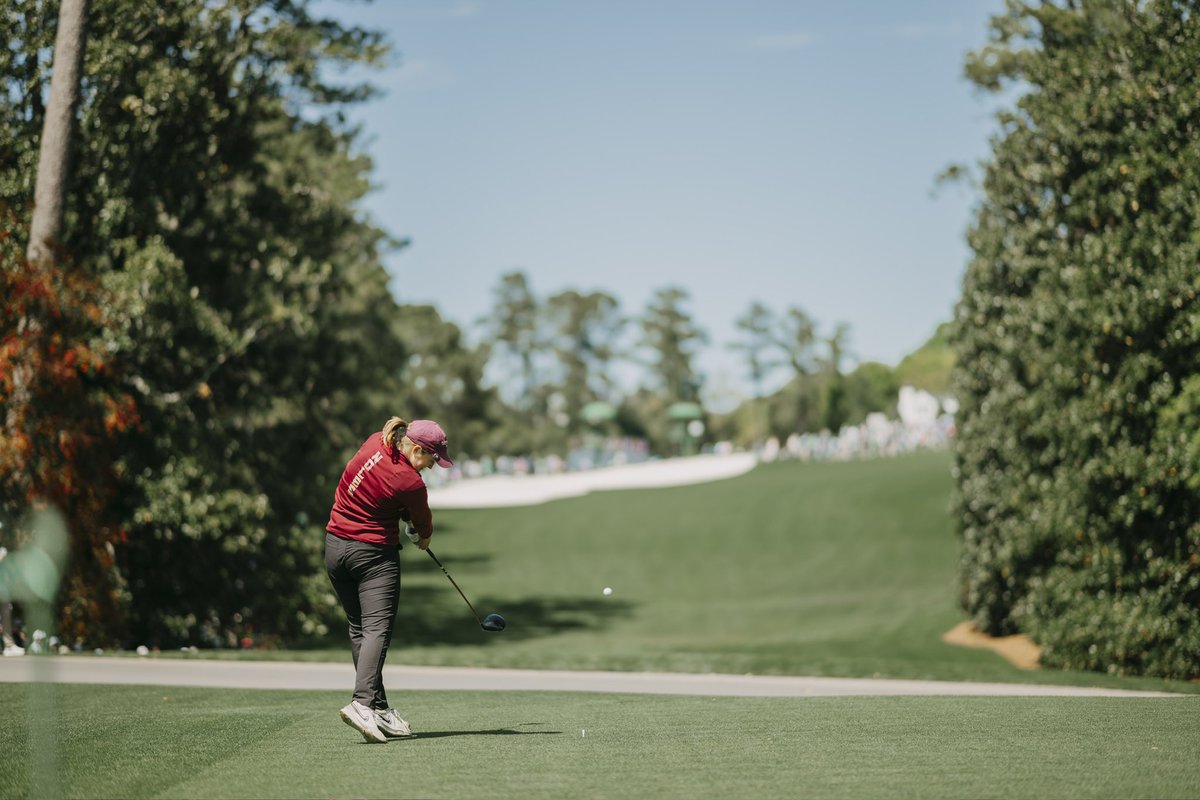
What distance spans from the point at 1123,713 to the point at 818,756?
3.24 m

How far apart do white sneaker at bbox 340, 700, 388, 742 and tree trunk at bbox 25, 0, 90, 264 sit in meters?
9.96

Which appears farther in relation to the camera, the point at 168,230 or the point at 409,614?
the point at 409,614

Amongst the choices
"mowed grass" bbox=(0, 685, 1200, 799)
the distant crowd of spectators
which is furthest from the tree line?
the distant crowd of spectators

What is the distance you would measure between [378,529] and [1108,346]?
10429 mm

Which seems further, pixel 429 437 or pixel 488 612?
pixel 488 612

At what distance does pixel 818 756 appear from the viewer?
702 centimetres

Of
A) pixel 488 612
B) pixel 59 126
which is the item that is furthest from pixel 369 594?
pixel 488 612

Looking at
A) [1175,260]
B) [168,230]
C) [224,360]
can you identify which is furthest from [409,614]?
[1175,260]

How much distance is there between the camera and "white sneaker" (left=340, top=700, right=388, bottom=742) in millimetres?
7426

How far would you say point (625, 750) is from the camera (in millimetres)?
7199

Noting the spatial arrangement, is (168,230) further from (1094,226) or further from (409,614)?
(1094,226)

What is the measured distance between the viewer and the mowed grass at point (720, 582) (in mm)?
17750

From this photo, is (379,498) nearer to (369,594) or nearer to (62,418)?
(369,594)

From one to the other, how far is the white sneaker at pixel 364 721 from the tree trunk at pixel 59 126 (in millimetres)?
9961
